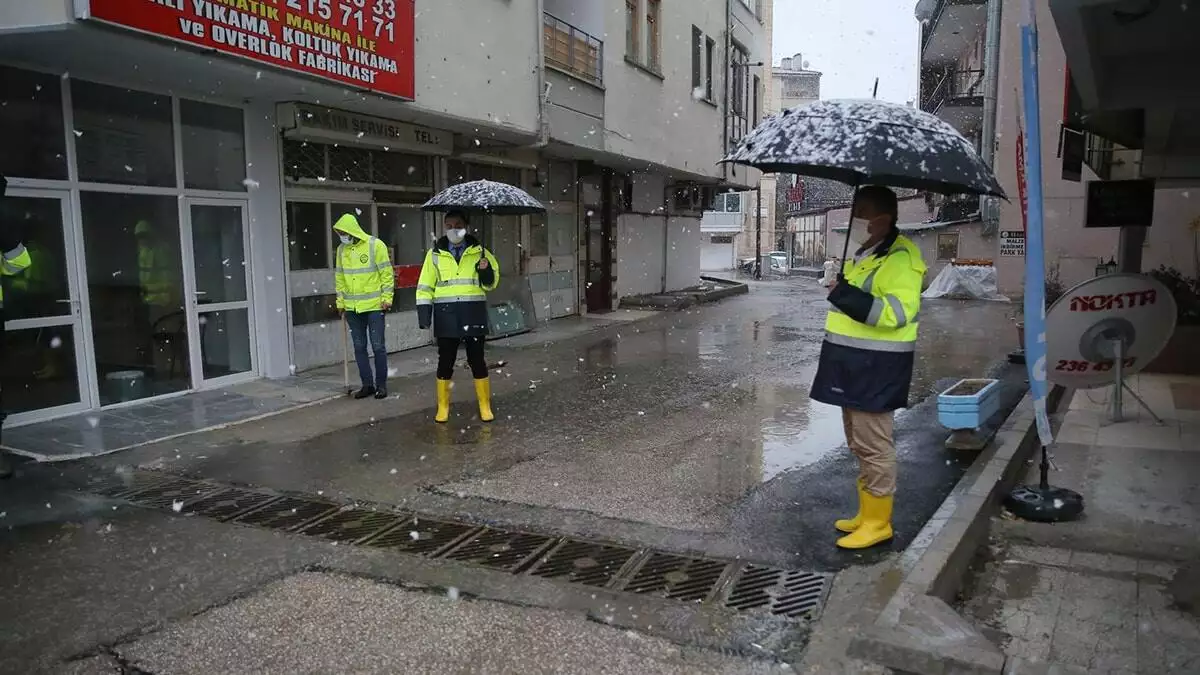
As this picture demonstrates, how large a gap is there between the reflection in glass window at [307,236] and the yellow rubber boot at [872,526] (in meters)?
7.73

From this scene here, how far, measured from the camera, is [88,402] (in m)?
7.88

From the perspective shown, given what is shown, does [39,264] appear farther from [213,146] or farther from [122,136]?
[213,146]

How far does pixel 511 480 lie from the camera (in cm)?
585

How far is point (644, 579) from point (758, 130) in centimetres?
246

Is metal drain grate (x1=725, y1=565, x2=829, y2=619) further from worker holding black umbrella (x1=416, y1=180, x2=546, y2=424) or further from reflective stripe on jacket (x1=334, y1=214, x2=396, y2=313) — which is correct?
reflective stripe on jacket (x1=334, y1=214, x2=396, y2=313)

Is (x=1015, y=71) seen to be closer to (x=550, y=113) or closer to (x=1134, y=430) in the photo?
(x=550, y=113)

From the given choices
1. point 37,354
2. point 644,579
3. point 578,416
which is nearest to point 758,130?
point 644,579

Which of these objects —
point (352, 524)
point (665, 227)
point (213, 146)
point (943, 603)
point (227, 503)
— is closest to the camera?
point (943, 603)

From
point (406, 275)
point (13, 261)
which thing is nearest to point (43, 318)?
point (13, 261)

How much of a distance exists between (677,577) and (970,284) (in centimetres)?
2085

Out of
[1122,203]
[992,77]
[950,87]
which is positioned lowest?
[1122,203]

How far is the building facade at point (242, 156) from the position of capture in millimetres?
7324

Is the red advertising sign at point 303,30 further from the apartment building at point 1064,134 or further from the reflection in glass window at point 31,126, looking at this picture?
the apartment building at point 1064,134

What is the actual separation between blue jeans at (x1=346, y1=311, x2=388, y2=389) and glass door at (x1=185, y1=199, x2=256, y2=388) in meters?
1.69
